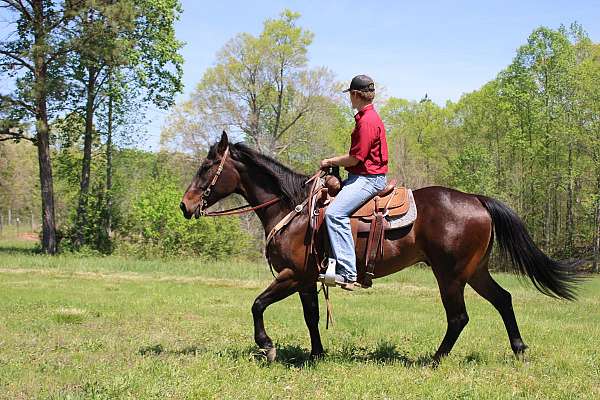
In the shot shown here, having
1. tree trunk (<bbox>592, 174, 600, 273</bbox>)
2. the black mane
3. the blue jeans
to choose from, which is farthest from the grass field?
tree trunk (<bbox>592, 174, 600, 273</bbox>)

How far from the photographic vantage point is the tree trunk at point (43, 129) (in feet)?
95.7

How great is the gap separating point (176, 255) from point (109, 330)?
2190 cm

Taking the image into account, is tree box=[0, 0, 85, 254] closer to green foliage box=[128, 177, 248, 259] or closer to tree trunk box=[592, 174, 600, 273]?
green foliage box=[128, 177, 248, 259]

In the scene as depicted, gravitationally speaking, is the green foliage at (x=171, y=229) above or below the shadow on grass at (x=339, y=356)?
above

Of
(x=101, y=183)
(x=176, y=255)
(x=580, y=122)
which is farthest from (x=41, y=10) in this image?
(x=580, y=122)

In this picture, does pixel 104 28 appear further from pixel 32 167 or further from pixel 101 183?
pixel 32 167

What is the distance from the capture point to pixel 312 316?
302 inches

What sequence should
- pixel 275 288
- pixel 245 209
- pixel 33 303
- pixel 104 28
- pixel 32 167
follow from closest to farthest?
pixel 275 288 < pixel 245 209 < pixel 33 303 < pixel 104 28 < pixel 32 167

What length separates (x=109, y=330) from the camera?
31.3ft

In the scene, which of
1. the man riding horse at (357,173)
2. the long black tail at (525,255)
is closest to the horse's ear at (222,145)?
the man riding horse at (357,173)

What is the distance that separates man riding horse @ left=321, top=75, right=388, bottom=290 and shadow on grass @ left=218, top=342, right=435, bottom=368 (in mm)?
1111

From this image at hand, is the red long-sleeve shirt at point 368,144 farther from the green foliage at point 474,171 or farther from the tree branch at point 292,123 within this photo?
the tree branch at point 292,123

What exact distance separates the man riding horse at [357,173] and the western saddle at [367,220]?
16 cm

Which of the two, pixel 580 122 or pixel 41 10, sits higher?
pixel 41 10
